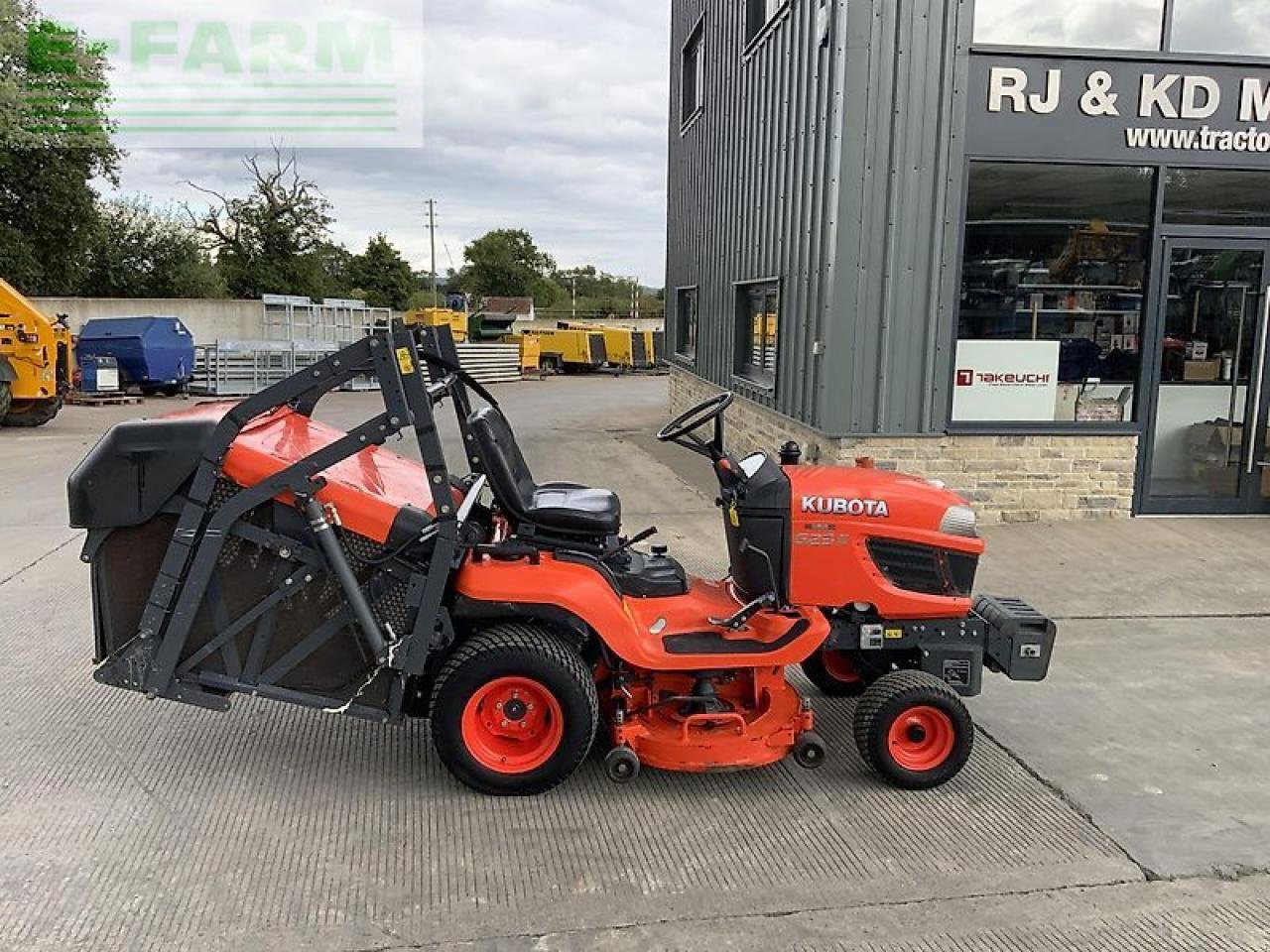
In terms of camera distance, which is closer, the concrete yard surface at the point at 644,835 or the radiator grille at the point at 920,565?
the concrete yard surface at the point at 644,835

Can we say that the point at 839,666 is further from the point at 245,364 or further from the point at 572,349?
the point at 572,349

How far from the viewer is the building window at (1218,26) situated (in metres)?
7.93

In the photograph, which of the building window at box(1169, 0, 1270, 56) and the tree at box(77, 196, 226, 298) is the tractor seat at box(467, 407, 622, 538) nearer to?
the building window at box(1169, 0, 1270, 56)

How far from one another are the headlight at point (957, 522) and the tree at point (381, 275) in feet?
167

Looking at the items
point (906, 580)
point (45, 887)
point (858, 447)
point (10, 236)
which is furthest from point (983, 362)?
point (10, 236)

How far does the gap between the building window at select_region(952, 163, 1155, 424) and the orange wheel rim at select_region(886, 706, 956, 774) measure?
4.81m

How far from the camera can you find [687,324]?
16.5 m

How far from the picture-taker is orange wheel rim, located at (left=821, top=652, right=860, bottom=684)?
460cm

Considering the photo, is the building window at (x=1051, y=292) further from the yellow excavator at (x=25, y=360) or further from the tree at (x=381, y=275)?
the tree at (x=381, y=275)

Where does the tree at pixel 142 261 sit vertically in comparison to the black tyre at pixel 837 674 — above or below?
above

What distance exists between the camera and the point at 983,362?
26.7 feet

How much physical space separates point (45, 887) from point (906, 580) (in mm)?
3016

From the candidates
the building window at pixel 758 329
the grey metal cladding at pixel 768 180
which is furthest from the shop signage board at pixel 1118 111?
the building window at pixel 758 329

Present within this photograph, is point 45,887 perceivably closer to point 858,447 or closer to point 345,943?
point 345,943
